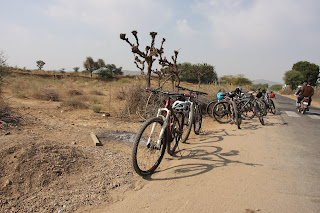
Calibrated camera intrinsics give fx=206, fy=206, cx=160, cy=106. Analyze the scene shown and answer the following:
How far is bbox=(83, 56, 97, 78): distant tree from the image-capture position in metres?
44.0

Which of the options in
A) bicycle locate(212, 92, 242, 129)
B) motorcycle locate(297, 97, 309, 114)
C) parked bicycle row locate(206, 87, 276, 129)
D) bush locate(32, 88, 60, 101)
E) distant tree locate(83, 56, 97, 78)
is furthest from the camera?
distant tree locate(83, 56, 97, 78)

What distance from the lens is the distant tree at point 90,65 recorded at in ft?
144

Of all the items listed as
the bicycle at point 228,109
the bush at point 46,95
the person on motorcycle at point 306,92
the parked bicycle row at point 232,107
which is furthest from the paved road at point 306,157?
the bush at point 46,95

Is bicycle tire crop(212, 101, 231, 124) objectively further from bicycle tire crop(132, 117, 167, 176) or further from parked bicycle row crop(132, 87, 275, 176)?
bicycle tire crop(132, 117, 167, 176)

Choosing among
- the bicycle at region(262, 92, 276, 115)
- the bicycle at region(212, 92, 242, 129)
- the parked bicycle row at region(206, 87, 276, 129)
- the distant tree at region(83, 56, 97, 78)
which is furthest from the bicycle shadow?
the distant tree at region(83, 56, 97, 78)

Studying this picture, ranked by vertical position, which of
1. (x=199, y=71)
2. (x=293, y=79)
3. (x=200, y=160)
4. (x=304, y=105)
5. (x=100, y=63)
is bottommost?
(x=200, y=160)

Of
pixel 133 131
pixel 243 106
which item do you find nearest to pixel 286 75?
pixel 243 106

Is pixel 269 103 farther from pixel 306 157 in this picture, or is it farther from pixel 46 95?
pixel 46 95

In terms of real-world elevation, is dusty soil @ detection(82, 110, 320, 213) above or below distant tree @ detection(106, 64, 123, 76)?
below

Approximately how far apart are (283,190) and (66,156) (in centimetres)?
301

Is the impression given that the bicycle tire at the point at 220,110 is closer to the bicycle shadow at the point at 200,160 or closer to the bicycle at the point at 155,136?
the bicycle shadow at the point at 200,160

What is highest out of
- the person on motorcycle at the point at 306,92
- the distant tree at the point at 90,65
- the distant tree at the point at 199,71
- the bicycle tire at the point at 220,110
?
the distant tree at the point at 90,65

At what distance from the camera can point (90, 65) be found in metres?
44.0

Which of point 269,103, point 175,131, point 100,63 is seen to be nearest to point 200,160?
point 175,131
